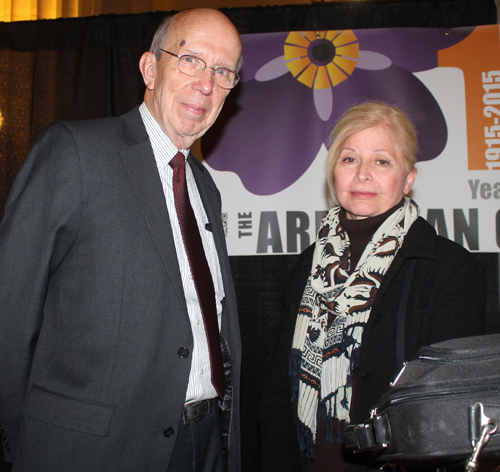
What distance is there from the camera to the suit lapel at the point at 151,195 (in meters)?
1.29

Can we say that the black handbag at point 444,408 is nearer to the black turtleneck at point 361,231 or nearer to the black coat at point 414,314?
the black coat at point 414,314

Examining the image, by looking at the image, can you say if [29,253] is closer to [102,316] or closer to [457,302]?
[102,316]

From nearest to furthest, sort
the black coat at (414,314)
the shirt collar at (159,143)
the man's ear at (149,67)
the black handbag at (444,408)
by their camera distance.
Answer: the black handbag at (444,408) → the black coat at (414,314) → the shirt collar at (159,143) → the man's ear at (149,67)

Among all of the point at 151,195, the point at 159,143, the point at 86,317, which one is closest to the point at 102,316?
the point at 86,317

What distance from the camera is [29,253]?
1.17 meters

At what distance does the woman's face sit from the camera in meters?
1.65

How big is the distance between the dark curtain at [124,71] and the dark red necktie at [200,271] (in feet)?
4.58

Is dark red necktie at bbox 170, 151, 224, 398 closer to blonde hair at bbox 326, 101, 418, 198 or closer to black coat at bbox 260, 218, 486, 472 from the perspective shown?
black coat at bbox 260, 218, 486, 472

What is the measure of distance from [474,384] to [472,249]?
217 cm

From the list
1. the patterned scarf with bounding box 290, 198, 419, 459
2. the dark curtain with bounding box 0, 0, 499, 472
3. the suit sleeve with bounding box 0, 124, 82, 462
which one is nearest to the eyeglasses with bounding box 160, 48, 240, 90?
the suit sleeve with bounding box 0, 124, 82, 462

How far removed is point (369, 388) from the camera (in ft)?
4.59

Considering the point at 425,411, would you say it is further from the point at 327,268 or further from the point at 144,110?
the point at 144,110

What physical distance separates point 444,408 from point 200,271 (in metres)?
0.87

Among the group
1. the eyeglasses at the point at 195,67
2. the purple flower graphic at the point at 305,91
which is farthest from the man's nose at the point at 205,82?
the purple flower graphic at the point at 305,91
